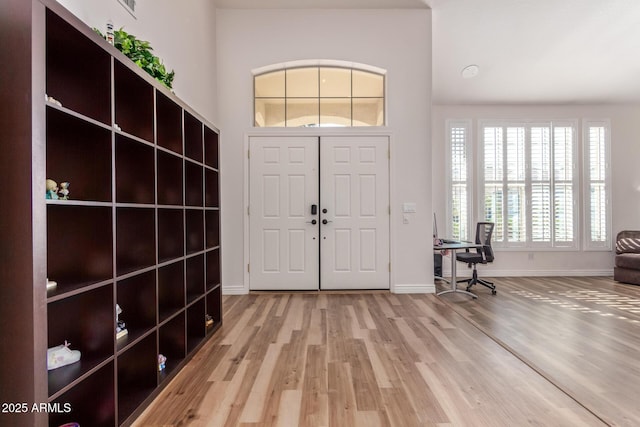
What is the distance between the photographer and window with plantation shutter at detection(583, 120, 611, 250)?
5953 millimetres

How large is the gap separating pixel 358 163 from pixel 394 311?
2001mm

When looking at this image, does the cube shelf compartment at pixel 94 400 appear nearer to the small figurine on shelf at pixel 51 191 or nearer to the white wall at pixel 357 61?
the small figurine on shelf at pixel 51 191

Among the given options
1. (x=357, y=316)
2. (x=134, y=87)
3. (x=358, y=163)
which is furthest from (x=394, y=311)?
(x=134, y=87)

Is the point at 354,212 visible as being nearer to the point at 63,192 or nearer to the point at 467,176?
the point at 467,176

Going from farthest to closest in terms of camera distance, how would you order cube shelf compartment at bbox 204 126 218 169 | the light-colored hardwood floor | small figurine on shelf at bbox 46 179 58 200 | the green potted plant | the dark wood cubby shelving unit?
cube shelf compartment at bbox 204 126 218 169 < the green potted plant < the light-colored hardwood floor < small figurine on shelf at bbox 46 179 58 200 < the dark wood cubby shelving unit

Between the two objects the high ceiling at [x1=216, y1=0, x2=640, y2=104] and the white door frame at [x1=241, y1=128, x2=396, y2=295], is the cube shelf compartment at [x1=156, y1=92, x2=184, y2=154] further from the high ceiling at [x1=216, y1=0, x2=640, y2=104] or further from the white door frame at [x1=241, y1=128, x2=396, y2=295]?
the high ceiling at [x1=216, y1=0, x2=640, y2=104]

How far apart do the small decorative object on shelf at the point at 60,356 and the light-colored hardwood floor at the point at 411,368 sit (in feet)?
1.75

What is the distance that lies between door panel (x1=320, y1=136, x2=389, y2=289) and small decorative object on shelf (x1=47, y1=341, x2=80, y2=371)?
335 cm

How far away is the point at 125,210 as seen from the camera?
201cm

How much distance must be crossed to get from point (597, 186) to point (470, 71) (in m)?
3.15

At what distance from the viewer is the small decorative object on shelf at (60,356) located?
55.3 inches

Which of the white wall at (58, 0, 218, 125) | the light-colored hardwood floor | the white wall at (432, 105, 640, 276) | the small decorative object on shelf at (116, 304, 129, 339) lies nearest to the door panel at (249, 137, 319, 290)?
the light-colored hardwood floor

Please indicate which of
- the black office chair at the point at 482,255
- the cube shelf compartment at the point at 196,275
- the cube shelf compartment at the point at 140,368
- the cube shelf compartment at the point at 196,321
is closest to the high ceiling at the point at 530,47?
the black office chair at the point at 482,255

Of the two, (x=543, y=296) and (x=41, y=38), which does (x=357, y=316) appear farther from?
(x=41, y=38)
